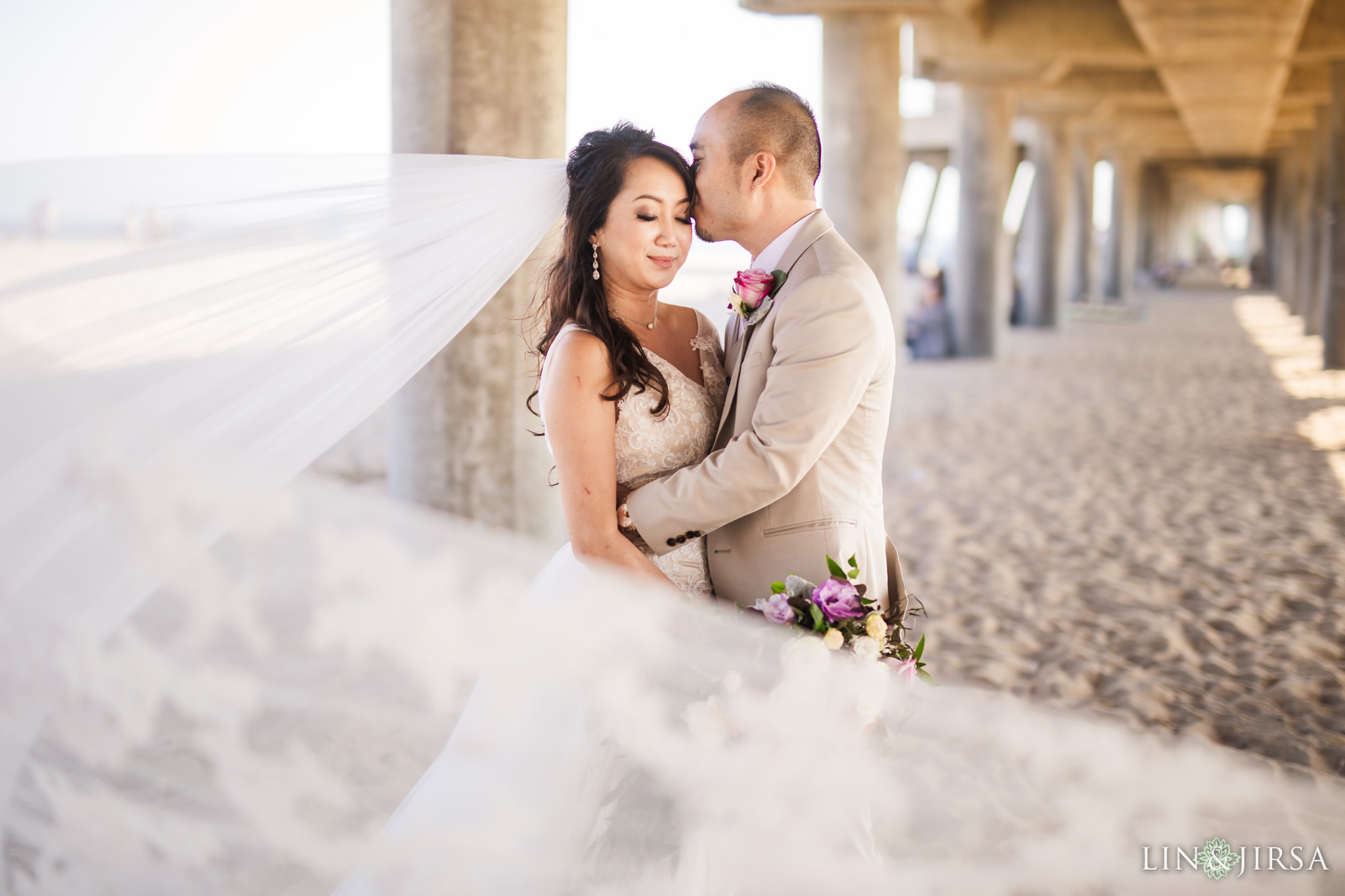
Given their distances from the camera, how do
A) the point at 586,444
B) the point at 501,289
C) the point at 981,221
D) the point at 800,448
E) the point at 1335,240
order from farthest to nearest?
the point at 981,221
the point at 1335,240
the point at 501,289
the point at 586,444
the point at 800,448

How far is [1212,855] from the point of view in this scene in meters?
3.22

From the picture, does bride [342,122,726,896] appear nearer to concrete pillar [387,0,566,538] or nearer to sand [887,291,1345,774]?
concrete pillar [387,0,566,538]

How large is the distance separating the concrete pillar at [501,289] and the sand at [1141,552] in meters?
2.25

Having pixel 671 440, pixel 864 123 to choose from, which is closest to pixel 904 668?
pixel 671 440

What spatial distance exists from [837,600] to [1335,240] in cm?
1367

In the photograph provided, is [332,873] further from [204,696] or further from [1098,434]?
[1098,434]

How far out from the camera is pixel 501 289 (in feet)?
16.1

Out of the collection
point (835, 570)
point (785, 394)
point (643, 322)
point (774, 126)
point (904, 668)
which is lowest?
point (904, 668)

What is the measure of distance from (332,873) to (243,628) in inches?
44.4

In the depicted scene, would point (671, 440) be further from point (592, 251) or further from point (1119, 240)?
point (1119, 240)

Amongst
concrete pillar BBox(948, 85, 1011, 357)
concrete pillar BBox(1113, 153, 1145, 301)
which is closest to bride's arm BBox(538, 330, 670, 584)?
concrete pillar BBox(948, 85, 1011, 357)

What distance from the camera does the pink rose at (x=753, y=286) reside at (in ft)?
8.61

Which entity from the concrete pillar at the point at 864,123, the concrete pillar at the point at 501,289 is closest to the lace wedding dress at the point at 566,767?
the concrete pillar at the point at 501,289

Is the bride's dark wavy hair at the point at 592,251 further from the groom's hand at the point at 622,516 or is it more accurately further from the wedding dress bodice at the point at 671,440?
the groom's hand at the point at 622,516
